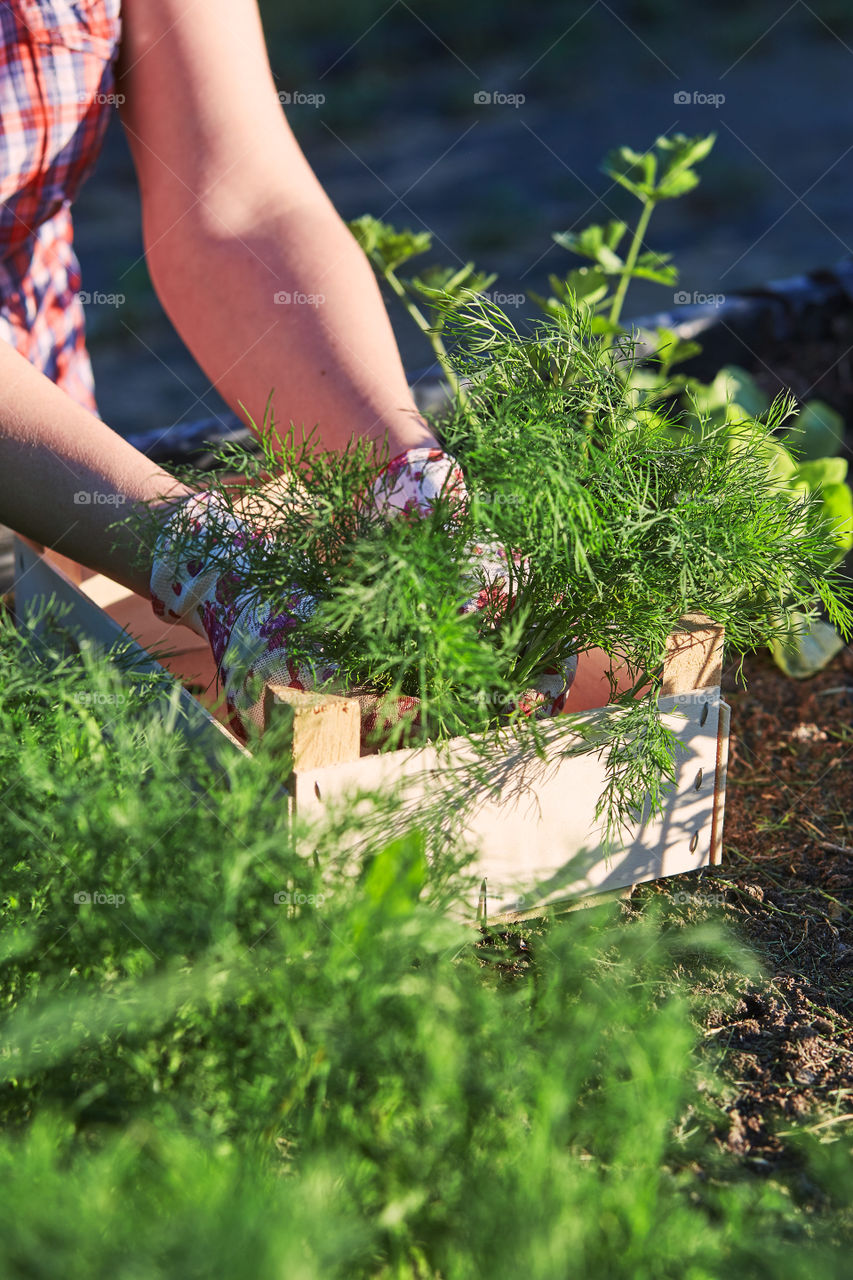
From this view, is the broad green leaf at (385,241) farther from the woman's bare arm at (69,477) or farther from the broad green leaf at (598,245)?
the woman's bare arm at (69,477)

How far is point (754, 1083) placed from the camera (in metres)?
0.84

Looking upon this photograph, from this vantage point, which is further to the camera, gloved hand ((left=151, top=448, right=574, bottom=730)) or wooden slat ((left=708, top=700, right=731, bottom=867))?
wooden slat ((left=708, top=700, right=731, bottom=867))

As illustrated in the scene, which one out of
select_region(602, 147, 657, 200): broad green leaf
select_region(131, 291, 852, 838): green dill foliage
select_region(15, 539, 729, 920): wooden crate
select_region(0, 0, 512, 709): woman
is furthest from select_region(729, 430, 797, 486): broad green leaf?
select_region(602, 147, 657, 200): broad green leaf

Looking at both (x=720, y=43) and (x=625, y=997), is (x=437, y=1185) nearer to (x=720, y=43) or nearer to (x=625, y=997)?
(x=625, y=997)

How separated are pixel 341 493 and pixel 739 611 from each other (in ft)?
1.19

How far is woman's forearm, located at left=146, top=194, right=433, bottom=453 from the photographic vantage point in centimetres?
121

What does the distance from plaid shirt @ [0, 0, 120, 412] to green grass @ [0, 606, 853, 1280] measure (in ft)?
2.53

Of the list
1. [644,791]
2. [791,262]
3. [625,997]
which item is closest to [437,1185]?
[625,997]

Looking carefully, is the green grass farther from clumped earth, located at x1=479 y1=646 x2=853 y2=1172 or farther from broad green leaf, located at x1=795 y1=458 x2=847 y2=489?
broad green leaf, located at x1=795 y1=458 x2=847 y2=489

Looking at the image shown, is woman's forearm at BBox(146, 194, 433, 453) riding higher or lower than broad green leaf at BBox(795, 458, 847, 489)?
higher

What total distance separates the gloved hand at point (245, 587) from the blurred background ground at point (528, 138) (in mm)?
2434

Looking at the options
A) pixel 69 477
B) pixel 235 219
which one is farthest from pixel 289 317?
pixel 69 477

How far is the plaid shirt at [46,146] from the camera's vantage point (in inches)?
51.9

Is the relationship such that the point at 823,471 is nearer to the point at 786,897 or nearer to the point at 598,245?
the point at 598,245
